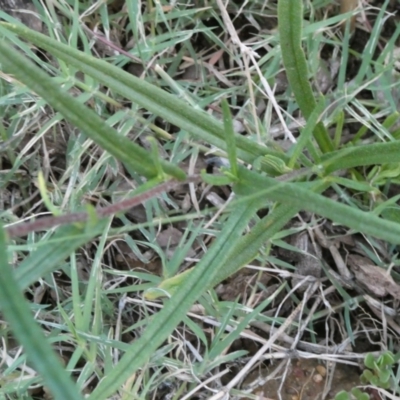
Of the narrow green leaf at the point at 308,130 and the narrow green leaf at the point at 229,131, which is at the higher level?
the narrow green leaf at the point at 229,131

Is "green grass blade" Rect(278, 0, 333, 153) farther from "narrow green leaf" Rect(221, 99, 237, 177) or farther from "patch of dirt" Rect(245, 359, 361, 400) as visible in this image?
"patch of dirt" Rect(245, 359, 361, 400)

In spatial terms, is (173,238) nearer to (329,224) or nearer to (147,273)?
(147,273)

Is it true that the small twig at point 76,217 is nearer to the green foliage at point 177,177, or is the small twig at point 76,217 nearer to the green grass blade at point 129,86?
the green foliage at point 177,177

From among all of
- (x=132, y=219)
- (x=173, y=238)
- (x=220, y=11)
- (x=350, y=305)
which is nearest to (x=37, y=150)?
(x=132, y=219)

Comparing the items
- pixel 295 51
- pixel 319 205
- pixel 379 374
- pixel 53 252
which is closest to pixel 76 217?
pixel 53 252

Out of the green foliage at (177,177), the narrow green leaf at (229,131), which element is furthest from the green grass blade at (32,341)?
the narrow green leaf at (229,131)

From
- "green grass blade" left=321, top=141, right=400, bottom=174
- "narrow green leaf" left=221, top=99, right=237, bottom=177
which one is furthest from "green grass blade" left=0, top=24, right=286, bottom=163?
"green grass blade" left=321, top=141, right=400, bottom=174
